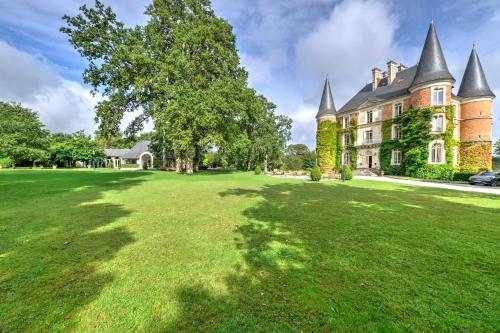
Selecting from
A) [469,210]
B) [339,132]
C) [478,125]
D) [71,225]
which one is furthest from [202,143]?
[478,125]

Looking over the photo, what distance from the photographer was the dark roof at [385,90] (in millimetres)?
30703

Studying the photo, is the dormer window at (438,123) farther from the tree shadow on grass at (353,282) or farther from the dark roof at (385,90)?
the tree shadow on grass at (353,282)

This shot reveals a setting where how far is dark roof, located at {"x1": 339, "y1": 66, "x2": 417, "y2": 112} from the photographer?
30.7 m

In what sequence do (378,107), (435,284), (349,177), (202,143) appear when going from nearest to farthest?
1. (435,284)
2. (349,177)
3. (202,143)
4. (378,107)

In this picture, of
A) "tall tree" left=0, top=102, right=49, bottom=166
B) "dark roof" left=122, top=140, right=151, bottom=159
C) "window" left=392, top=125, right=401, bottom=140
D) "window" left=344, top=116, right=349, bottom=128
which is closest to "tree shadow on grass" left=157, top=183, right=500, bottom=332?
"window" left=392, top=125, right=401, bottom=140

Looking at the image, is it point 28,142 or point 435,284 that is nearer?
point 435,284

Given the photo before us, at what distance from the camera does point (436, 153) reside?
2581 centimetres

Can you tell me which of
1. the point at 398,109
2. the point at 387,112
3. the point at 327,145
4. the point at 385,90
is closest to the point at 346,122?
the point at 327,145

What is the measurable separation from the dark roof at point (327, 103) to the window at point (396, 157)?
40.5ft

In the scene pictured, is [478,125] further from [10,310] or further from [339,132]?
[10,310]

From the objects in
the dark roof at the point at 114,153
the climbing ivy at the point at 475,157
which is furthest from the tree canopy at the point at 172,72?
the dark roof at the point at 114,153

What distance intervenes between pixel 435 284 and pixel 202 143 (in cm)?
2311

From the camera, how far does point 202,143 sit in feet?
79.9

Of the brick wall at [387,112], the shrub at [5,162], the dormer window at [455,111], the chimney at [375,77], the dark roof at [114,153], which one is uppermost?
the chimney at [375,77]
